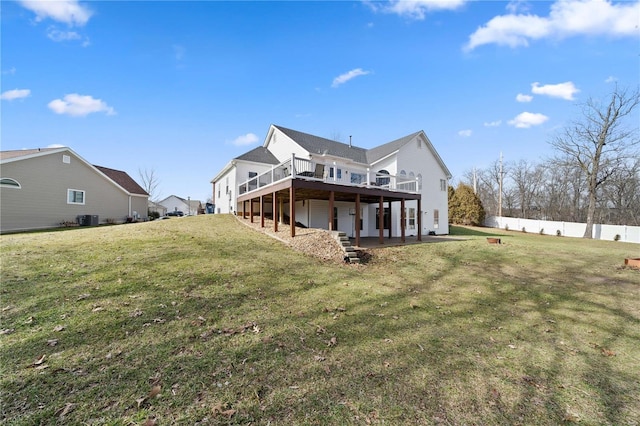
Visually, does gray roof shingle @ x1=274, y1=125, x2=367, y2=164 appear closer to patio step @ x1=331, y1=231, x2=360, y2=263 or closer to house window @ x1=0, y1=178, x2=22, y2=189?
patio step @ x1=331, y1=231, x2=360, y2=263

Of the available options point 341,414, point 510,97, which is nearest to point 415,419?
point 341,414

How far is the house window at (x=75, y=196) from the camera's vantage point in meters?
18.0

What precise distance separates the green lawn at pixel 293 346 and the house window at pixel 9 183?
39.9 ft

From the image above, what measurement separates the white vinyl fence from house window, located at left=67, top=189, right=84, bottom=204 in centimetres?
4055

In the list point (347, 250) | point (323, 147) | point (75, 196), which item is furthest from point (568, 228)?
point (75, 196)

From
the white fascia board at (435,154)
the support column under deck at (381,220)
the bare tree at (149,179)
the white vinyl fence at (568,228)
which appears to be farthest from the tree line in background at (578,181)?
the bare tree at (149,179)

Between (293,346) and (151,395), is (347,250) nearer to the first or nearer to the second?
(293,346)

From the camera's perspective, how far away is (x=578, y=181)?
33.7m

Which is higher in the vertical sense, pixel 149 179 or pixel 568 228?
pixel 149 179

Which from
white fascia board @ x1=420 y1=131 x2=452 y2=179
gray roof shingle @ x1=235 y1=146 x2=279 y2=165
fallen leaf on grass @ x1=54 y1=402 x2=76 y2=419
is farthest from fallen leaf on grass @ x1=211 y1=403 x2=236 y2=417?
white fascia board @ x1=420 y1=131 x2=452 y2=179

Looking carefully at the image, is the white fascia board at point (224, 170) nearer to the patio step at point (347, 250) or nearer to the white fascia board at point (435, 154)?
the patio step at point (347, 250)

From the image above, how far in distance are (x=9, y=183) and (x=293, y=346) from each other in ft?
70.5

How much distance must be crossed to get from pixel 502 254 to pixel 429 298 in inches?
310

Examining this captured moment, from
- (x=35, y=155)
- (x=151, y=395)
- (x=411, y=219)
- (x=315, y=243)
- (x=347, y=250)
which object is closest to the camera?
(x=151, y=395)
